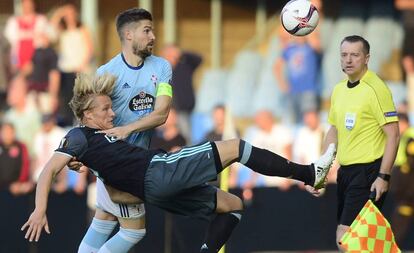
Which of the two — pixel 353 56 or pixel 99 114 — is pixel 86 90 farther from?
pixel 353 56

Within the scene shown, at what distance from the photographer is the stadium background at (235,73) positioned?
13.3 meters

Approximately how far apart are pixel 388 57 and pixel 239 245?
3.29m

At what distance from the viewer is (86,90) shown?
26.3 ft

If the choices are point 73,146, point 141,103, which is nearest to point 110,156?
point 73,146

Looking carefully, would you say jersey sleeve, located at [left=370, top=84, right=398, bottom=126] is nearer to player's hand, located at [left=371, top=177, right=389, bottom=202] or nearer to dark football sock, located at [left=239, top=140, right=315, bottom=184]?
player's hand, located at [left=371, top=177, right=389, bottom=202]

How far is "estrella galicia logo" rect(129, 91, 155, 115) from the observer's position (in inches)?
330

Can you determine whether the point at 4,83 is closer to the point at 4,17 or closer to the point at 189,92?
the point at 4,17

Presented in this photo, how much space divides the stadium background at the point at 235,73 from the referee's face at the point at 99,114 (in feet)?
16.9

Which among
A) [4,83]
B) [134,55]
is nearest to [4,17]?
[4,83]

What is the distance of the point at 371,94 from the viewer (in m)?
8.73

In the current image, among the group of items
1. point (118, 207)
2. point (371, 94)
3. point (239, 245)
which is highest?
point (371, 94)

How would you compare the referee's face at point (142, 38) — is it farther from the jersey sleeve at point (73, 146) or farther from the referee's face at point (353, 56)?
the referee's face at point (353, 56)

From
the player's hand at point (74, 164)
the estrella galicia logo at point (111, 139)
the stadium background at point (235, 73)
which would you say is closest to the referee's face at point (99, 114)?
the estrella galicia logo at point (111, 139)

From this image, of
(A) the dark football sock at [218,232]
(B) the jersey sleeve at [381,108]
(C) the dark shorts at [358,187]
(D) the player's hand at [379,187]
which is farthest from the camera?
(C) the dark shorts at [358,187]
